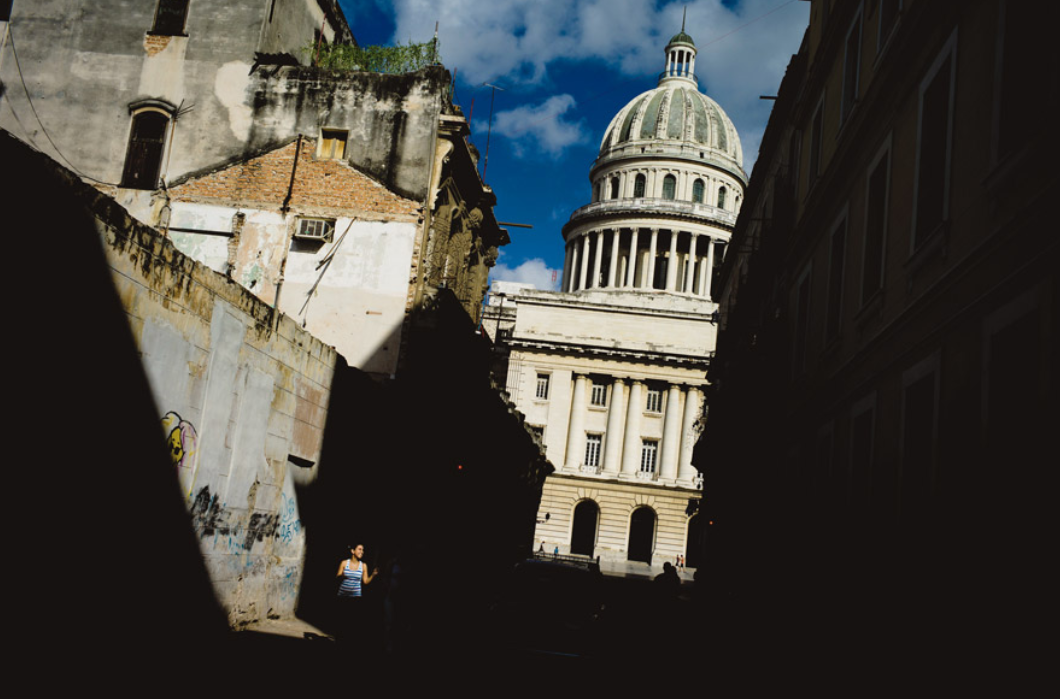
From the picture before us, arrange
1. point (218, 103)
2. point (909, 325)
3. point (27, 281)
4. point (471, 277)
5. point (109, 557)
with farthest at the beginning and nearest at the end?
1. point (471, 277)
2. point (218, 103)
3. point (909, 325)
4. point (109, 557)
5. point (27, 281)

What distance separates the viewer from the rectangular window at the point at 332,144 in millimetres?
22984

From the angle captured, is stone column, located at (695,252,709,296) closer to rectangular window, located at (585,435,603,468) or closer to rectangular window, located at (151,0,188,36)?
rectangular window, located at (585,435,603,468)

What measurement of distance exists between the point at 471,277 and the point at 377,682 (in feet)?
59.8

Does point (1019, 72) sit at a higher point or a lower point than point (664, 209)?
lower

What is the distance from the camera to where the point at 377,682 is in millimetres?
10062

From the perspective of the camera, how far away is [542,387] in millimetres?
67812

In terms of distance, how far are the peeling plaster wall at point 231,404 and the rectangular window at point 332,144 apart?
888 centimetres

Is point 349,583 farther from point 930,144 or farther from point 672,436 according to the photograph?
point 672,436

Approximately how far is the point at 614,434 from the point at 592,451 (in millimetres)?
2058

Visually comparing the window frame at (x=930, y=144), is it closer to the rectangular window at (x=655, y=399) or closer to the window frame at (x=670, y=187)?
the rectangular window at (x=655, y=399)

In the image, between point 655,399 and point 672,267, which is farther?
point 672,267

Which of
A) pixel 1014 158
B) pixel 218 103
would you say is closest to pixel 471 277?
pixel 218 103

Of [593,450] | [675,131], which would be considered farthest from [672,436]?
[675,131]

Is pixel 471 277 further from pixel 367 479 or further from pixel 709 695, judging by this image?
pixel 709 695
